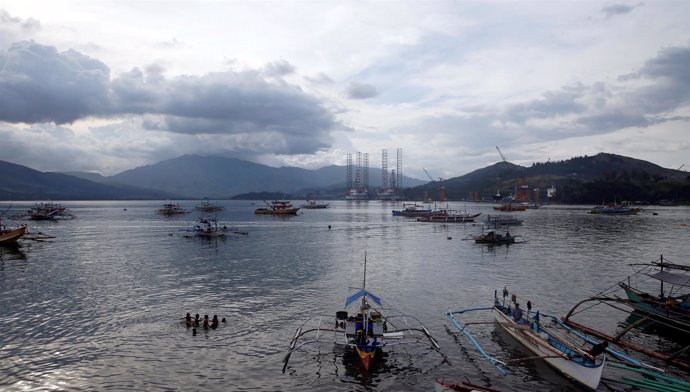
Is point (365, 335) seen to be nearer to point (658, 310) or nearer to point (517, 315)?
point (517, 315)

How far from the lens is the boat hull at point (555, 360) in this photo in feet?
89.5

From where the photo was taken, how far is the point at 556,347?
32.1m

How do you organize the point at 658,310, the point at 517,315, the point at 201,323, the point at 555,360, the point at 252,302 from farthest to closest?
the point at 252,302, the point at 201,323, the point at 658,310, the point at 517,315, the point at 555,360

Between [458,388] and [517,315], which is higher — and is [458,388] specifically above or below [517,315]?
below

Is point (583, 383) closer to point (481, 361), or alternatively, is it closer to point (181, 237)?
point (481, 361)

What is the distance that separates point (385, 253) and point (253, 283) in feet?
119

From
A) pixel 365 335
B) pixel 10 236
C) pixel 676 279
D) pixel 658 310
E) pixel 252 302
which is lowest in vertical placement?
pixel 252 302

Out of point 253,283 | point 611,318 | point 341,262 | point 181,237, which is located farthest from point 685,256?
point 181,237

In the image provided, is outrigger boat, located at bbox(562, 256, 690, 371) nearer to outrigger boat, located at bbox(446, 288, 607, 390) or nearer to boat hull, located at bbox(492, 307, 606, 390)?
outrigger boat, located at bbox(446, 288, 607, 390)

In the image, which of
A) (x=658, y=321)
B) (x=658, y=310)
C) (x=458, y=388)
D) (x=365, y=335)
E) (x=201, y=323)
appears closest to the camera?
(x=458, y=388)

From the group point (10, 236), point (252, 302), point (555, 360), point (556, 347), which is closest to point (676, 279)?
point (556, 347)

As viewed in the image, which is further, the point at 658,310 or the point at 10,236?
the point at 10,236

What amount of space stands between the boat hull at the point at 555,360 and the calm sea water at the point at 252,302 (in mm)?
835

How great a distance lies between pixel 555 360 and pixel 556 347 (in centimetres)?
181
